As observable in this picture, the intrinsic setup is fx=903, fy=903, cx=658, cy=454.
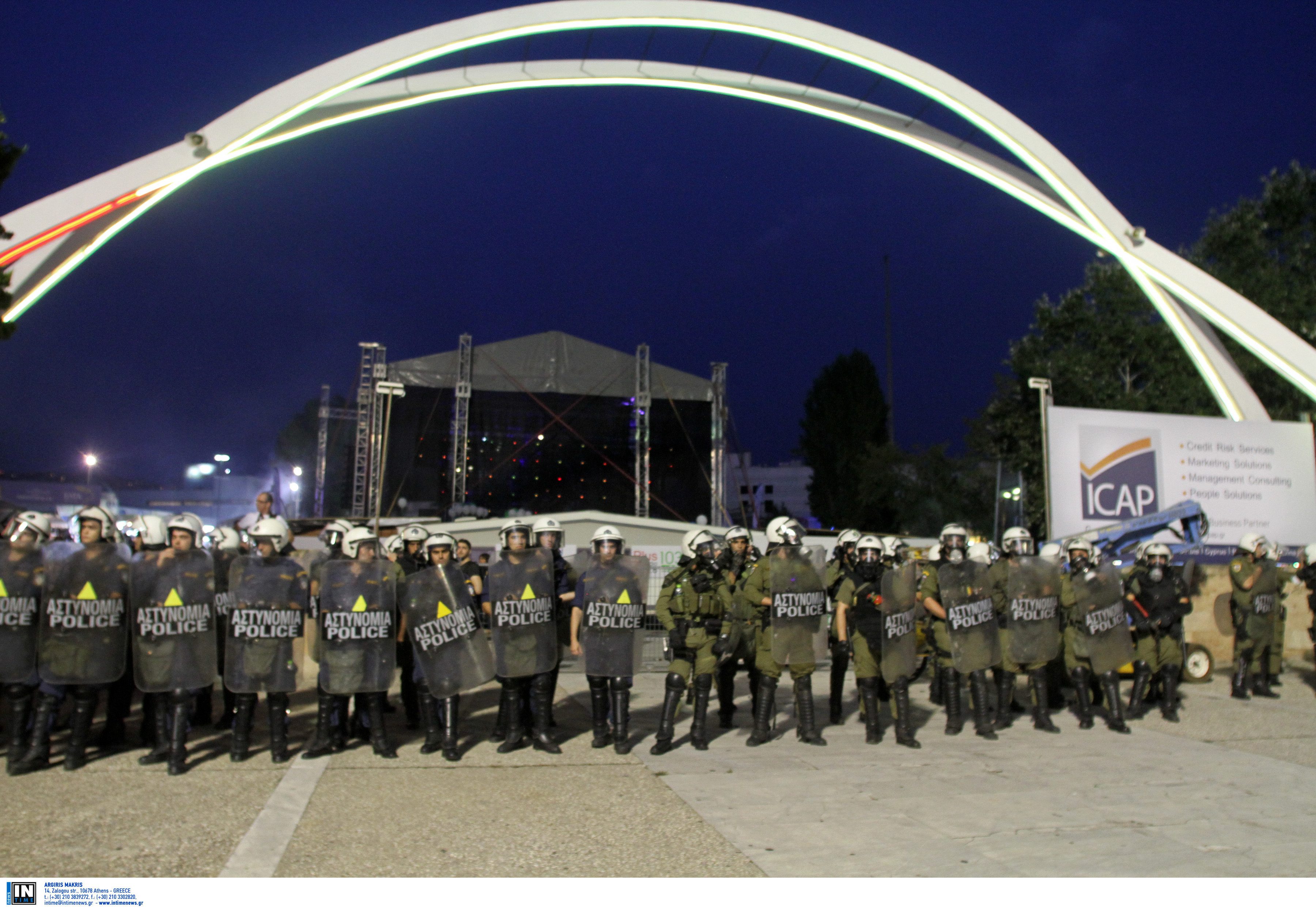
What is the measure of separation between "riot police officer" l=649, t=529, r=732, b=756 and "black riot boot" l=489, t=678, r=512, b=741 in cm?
124

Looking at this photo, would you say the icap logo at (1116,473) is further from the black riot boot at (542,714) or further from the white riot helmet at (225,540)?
the white riot helmet at (225,540)

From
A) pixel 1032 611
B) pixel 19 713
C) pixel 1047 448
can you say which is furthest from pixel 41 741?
pixel 1047 448

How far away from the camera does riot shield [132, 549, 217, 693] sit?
6523 millimetres

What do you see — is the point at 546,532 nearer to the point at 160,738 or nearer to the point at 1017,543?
the point at 160,738

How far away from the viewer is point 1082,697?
883 centimetres

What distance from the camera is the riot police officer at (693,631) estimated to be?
738cm

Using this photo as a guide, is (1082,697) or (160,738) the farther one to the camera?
(1082,697)

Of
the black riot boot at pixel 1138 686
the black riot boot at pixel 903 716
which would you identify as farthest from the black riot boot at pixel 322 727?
the black riot boot at pixel 1138 686

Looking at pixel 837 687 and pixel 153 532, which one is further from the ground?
pixel 153 532

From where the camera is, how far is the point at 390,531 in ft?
53.1

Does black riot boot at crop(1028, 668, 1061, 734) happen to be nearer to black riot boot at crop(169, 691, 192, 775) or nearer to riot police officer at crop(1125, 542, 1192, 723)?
riot police officer at crop(1125, 542, 1192, 723)

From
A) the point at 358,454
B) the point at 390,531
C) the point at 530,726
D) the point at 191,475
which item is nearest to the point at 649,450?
the point at 358,454

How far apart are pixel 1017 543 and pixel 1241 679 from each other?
417cm
